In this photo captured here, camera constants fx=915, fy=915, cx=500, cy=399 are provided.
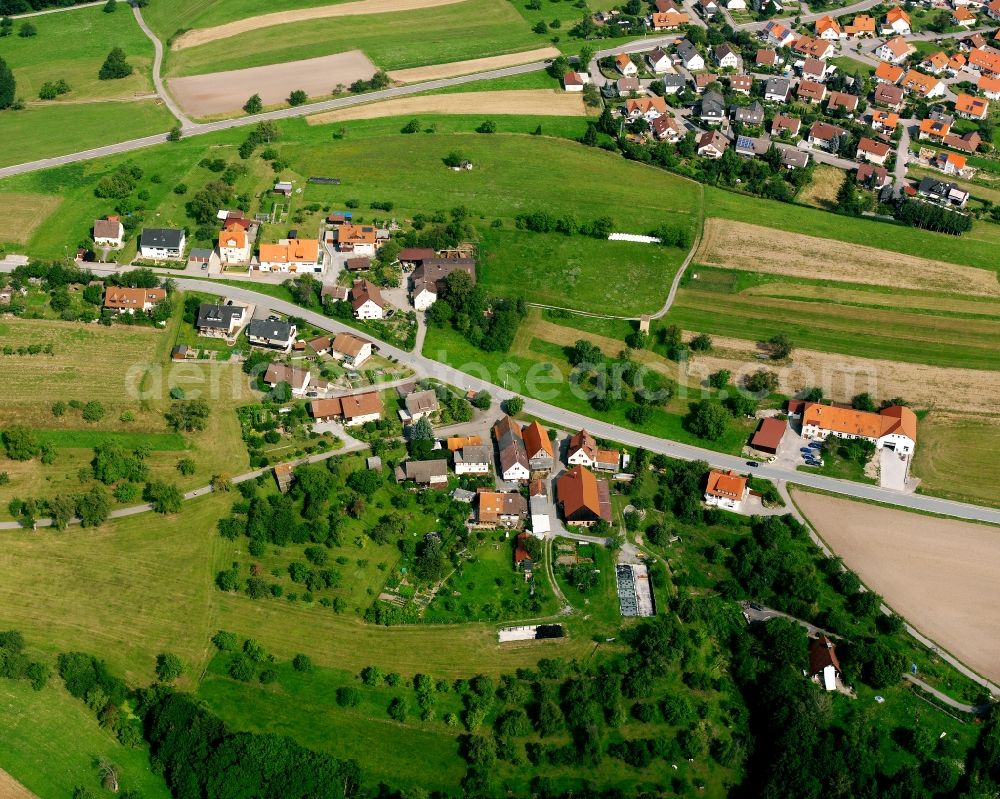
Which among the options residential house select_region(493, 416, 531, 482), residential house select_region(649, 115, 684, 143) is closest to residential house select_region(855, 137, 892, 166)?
residential house select_region(649, 115, 684, 143)

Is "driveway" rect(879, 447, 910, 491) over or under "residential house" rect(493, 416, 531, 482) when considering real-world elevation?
under

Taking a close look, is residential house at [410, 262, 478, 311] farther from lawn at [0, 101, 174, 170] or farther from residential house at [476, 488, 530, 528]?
lawn at [0, 101, 174, 170]

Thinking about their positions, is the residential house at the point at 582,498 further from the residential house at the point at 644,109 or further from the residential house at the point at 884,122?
the residential house at the point at 884,122

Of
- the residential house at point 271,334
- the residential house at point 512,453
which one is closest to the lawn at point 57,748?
the residential house at point 512,453

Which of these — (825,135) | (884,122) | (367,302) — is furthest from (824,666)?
(884,122)

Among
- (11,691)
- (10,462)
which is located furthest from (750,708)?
(10,462)

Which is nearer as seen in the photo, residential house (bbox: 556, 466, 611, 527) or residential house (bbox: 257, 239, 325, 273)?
residential house (bbox: 556, 466, 611, 527)

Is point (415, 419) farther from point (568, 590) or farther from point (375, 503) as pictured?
point (568, 590)
